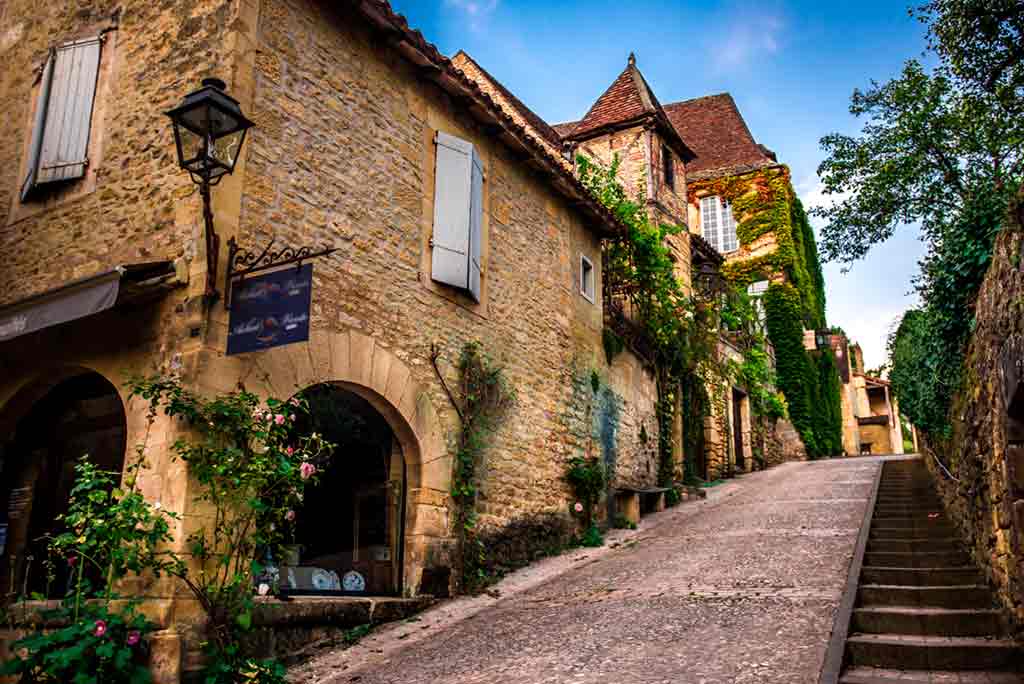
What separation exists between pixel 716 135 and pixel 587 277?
16.2 m

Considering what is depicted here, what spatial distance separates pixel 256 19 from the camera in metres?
6.91

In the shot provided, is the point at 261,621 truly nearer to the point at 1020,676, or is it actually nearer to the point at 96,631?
the point at 96,631

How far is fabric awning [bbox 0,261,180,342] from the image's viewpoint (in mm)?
5699

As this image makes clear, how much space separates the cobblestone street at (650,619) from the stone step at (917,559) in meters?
0.28

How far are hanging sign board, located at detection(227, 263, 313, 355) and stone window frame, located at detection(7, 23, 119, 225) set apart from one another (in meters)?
2.28

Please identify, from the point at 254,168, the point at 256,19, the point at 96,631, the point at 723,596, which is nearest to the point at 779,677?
the point at 723,596

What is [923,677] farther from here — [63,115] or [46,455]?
[63,115]

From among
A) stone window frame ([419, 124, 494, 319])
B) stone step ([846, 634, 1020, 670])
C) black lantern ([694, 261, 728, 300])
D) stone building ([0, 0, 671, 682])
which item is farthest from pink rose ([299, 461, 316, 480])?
black lantern ([694, 261, 728, 300])

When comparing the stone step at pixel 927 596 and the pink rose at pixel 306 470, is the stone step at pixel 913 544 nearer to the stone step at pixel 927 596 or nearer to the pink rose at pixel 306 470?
the stone step at pixel 927 596

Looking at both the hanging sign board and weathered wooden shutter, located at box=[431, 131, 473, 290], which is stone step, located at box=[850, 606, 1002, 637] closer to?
the hanging sign board

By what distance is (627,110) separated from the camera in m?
17.8

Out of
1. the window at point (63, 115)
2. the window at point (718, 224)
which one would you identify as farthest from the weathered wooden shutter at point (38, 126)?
the window at point (718, 224)

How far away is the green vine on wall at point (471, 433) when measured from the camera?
845cm

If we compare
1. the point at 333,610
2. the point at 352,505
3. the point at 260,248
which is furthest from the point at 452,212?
the point at 333,610
